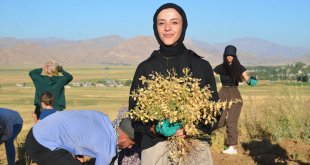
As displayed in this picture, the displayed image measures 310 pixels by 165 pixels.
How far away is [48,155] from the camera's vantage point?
3.93 m

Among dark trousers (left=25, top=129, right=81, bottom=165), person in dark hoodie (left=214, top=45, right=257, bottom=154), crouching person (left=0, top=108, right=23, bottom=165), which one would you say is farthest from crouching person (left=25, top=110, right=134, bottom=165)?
person in dark hoodie (left=214, top=45, right=257, bottom=154)

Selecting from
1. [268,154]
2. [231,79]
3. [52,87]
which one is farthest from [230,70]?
[52,87]

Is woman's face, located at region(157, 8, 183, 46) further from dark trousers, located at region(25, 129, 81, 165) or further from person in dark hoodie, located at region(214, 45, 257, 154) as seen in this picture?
person in dark hoodie, located at region(214, 45, 257, 154)

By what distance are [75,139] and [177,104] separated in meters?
1.38

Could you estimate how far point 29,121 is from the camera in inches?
735

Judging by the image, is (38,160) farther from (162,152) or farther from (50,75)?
(50,75)

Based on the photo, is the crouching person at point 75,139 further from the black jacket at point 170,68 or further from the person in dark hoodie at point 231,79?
the person in dark hoodie at point 231,79

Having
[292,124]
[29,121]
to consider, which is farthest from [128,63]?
[292,124]

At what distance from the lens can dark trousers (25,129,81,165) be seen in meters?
3.91

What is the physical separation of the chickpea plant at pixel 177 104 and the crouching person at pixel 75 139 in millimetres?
918

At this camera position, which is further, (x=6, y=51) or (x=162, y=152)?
(x=6, y=51)

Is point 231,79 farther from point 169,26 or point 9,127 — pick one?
point 169,26

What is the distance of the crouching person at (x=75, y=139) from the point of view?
3.81 metres

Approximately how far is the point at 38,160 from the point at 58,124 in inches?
14.3
